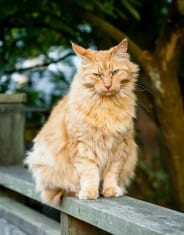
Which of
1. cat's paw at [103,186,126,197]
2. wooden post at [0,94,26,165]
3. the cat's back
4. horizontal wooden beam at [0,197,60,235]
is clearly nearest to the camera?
cat's paw at [103,186,126,197]

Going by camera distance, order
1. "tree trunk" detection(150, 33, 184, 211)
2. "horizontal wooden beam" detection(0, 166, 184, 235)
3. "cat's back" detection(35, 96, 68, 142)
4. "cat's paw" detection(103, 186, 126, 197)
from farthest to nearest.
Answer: "tree trunk" detection(150, 33, 184, 211), "cat's back" detection(35, 96, 68, 142), "cat's paw" detection(103, 186, 126, 197), "horizontal wooden beam" detection(0, 166, 184, 235)

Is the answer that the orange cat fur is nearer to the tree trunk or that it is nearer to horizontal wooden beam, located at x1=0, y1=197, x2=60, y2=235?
horizontal wooden beam, located at x1=0, y1=197, x2=60, y2=235

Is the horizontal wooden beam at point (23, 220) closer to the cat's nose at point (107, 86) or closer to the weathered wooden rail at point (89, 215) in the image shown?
the weathered wooden rail at point (89, 215)

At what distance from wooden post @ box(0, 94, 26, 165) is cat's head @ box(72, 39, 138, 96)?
118 cm

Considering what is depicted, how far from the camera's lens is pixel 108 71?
8.92 ft

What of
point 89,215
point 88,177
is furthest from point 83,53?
point 89,215

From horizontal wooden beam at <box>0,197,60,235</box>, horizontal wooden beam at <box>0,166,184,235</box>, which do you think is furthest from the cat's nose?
horizontal wooden beam at <box>0,197,60,235</box>

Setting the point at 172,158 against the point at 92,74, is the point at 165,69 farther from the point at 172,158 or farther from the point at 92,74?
the point at 92,74

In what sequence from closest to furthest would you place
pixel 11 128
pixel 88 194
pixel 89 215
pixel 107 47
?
pixel 89 215 → pixel 88 194 → pixel 11 128 → pixel 107 47

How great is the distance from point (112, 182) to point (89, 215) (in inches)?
16.6

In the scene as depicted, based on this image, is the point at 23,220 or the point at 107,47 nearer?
the point at 23,220

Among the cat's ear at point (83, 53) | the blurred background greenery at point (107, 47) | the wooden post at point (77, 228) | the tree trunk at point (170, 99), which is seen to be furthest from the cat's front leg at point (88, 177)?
the tree trunk at point (170, 99)

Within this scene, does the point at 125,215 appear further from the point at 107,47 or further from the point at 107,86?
the point at 107,47

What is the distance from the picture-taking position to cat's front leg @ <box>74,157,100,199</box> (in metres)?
2.66
